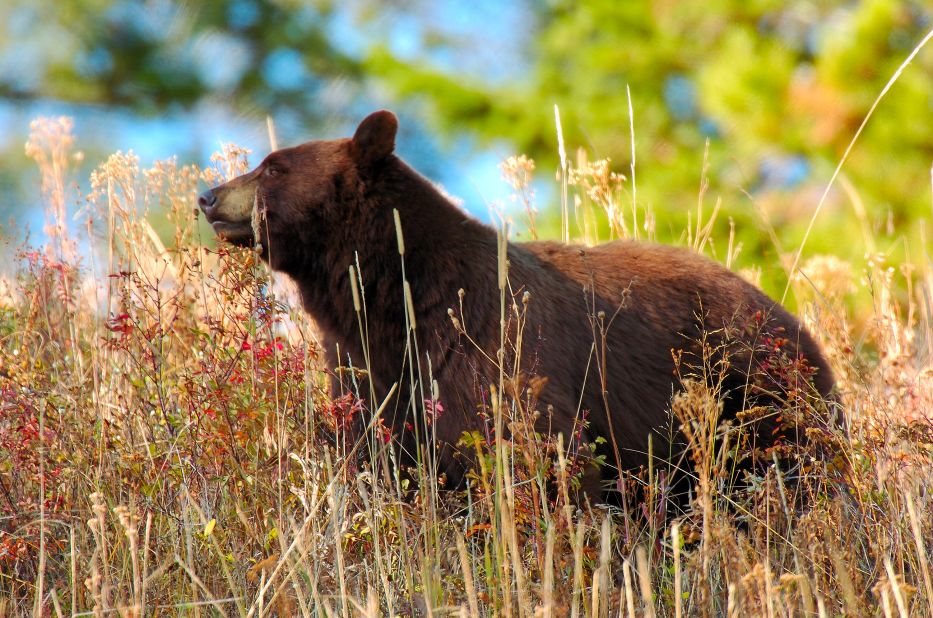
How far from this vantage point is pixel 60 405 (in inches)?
150

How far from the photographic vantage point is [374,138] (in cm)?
452

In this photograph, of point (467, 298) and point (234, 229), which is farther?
point (234, 229)

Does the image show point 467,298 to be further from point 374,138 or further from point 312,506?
point 312,506

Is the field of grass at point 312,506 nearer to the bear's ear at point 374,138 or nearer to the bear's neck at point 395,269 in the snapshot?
the bear's neck at point 395,269

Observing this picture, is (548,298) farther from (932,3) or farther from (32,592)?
(932,3)

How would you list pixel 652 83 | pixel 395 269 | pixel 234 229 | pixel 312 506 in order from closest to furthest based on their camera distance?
pixel 312 506, pixel 395 269, pixel 234 229, pixel 652 83

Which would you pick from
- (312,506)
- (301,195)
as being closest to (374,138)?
(301,195)

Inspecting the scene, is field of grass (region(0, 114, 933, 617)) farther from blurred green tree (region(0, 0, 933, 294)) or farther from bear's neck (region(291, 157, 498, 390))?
blurred green tree (region(0, 0, 933, 294))

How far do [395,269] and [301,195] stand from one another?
0.55 meters

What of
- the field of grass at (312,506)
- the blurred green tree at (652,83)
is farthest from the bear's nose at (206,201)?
the blurred green tree at (652,83)

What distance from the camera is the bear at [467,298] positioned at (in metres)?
4.09

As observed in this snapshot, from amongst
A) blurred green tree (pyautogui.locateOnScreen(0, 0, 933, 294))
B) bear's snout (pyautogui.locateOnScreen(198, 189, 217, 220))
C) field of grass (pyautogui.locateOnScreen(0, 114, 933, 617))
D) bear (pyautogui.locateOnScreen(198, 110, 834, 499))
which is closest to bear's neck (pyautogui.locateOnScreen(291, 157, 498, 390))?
bear (pyautogui.locateOnScreen(198, 110, 834, 499))

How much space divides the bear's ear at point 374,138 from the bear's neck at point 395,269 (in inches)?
2.7

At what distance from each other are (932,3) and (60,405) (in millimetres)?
10397
